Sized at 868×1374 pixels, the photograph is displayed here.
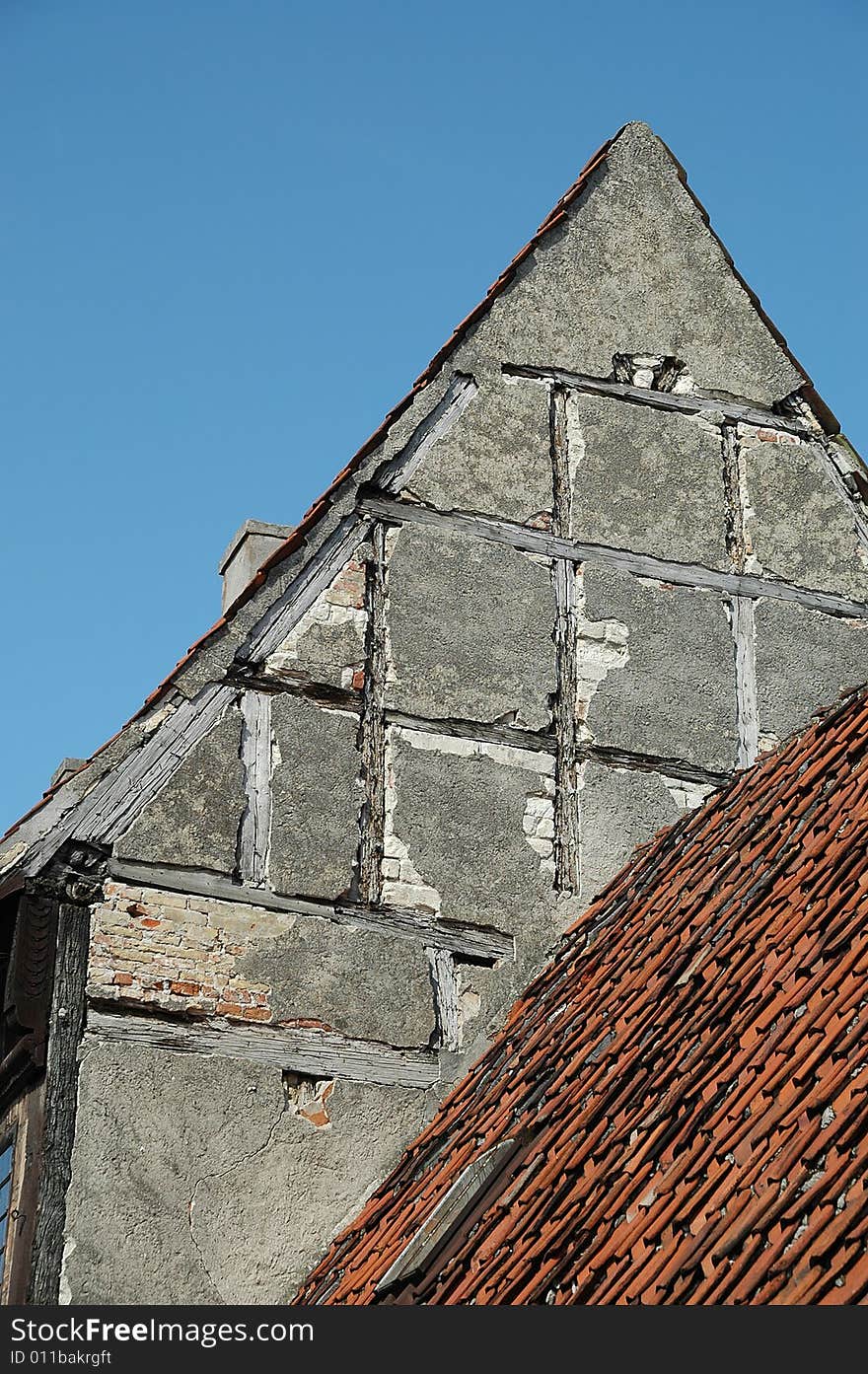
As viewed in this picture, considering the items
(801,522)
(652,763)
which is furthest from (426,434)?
(801,522)

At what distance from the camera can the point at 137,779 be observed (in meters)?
7.39

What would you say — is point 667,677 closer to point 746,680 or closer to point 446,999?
point 746,680

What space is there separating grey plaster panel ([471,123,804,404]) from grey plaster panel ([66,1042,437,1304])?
3.58 m

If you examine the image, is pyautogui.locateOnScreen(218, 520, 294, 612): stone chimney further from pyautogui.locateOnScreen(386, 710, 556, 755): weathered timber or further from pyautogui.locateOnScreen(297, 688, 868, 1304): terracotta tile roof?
pyautogui.locateOnScreen(297, 688, 868, 1304): terracotta tile roof

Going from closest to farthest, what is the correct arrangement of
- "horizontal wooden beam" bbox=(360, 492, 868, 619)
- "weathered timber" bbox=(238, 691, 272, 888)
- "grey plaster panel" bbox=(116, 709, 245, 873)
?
1. "grey plaster panel" bbox=(116, 709, 245, 873)
2. "weathered timber" bbox=(238, 691, 272, 888)
3. "horizontal wooden beam" bbox=(360, 492, 868, 619)

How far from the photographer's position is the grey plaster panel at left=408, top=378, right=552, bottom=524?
8.45 meters

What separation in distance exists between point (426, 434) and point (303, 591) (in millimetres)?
Answer: 1004

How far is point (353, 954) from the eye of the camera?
24.6 feet

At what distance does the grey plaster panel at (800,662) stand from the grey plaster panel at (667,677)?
179mm

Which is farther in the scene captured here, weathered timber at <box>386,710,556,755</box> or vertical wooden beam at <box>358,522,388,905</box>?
weathered timber at <box>386,710,556,755</box>

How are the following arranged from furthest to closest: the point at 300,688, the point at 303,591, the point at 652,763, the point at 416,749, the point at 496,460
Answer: the point at 496,460 → the point at 652,763 → the point at 303,591 → the point at 416,749 → the point at 300,688

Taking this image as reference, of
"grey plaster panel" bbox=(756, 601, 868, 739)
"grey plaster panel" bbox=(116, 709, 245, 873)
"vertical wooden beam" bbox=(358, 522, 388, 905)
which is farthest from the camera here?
"grey plaster panel" bbox=(756, 601, 868, 739)

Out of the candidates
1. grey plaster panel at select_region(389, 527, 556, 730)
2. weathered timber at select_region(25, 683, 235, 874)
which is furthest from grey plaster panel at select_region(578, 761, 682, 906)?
weathered timber at select_region(25, 683, 235, 874)

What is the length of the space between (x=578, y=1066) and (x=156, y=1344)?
5.57 feet
